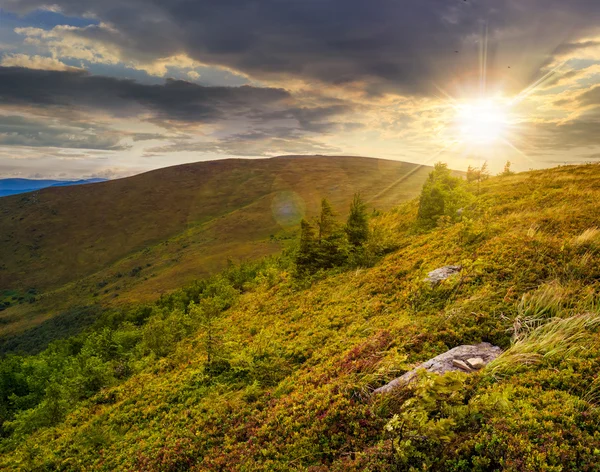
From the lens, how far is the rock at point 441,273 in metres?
12.5

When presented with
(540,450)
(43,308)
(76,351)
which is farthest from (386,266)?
(43,308)

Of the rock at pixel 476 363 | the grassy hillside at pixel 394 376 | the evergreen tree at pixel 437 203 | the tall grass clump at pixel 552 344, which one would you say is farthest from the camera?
the evergreen tree at pixel 437 203

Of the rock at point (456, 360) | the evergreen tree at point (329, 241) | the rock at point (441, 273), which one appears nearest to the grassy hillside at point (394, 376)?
the rock at point (456, 360)

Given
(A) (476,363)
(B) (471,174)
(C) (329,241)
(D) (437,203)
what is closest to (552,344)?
(A) (476,363)

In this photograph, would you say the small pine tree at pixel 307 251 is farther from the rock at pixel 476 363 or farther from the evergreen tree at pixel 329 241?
the rock at pixel 476 363

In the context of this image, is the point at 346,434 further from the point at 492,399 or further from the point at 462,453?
the point at 492,399

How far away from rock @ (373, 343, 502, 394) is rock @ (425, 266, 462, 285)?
4320 millimetres

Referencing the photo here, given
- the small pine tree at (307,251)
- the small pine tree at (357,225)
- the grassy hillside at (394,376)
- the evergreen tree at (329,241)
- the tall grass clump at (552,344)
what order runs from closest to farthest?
the grassy hillside at (394,376)
the tall grass clump at (552,344)
the evergreen tree at (329,241)
the small pine tree at (357,225)
the small pine tree at (307,251)

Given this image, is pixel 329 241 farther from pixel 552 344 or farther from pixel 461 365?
pixel 552 344

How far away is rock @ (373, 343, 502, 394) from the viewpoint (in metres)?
7.47

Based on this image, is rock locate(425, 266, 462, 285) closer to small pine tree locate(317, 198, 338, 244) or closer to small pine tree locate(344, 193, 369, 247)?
small pine tree locate(344, 193, 369, 247)

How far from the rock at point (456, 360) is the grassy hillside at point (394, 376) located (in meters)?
0.36

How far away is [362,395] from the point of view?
26.3ft

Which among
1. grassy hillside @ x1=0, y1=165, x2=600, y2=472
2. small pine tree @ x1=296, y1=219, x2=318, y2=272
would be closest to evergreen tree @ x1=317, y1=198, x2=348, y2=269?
small pine tree @ x1=296, y1=219, x2=318, y2=272
